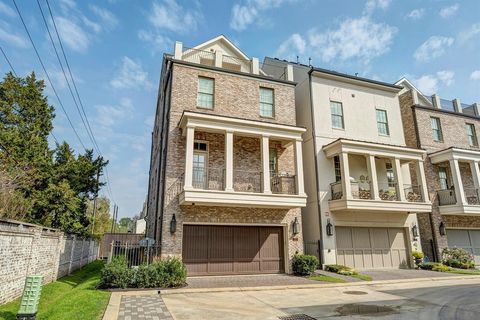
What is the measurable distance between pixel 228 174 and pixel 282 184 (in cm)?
358

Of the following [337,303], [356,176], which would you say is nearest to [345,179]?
[356,176]

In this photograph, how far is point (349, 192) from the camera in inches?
587

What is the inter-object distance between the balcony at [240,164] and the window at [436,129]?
11.4m

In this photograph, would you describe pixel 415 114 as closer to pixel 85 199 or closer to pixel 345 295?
pixel 345 295

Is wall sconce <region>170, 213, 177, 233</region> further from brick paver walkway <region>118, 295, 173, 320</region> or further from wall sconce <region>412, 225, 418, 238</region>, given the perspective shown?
wall sconce <region>412, 225, 418, 238</region>

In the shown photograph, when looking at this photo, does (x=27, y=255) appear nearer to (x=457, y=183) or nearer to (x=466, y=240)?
(x=457, y=183)

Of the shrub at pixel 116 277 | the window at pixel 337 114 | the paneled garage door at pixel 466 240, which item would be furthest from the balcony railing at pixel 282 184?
the paneled garage door at pixel 466 240

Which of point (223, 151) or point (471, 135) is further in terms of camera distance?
point (471, 135)

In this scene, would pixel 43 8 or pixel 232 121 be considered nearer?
pixel 43 8

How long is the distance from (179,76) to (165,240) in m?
8.13

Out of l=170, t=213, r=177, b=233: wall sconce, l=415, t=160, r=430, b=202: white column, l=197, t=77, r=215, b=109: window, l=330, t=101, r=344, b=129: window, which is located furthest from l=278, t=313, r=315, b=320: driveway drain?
l=415, t=160, r=430, b=202: white column

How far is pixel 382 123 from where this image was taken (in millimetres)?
18688

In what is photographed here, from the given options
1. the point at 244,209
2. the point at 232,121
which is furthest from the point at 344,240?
the point at 232,121

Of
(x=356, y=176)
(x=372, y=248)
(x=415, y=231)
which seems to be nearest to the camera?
(x=372, y=248)
